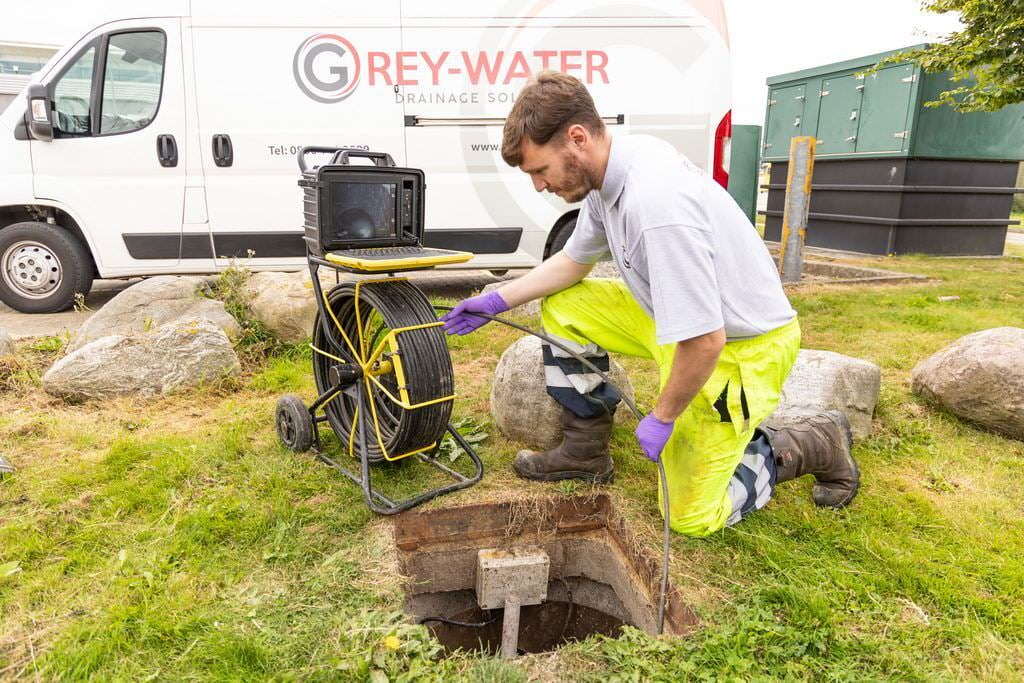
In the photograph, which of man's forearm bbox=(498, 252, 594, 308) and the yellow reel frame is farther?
man's forearm bbox=(498, 252, 594, 308)

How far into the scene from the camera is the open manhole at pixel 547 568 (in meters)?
2.65

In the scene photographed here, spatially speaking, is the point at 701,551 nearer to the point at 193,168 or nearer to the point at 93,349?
the point at 93,349

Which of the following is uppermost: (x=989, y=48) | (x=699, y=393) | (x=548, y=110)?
(x=989, y=48)

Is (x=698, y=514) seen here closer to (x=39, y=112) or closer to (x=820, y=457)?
(x=820, y=457)

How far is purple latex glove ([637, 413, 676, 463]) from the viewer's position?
2.18 metres

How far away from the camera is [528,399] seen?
312 centimetres

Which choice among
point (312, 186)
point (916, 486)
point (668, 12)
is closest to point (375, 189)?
point (312, 186)

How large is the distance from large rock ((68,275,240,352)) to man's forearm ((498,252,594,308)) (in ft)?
7.88

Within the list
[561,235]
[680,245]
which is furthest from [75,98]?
[680,245]

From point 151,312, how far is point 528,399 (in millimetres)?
2900

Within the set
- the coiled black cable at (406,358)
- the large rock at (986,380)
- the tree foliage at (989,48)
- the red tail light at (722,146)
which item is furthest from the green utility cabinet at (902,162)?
the coiled black cable at (406,358)

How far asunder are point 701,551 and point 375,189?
1.83 m

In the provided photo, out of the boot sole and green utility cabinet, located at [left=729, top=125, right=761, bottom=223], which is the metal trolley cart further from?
green utility cabinet, located at [left=729, top=125, right=761, bottom=223]

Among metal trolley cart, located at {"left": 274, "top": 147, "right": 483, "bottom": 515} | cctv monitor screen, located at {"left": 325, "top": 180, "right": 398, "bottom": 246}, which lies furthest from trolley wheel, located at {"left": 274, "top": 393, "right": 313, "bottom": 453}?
cctv monitor screen, located at {"left": 325, "top": 180, "right": 398, "bottom": 246}
